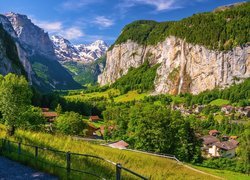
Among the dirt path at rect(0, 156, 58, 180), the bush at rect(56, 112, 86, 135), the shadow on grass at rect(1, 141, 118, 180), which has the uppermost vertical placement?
the shadow on grass at rect(1, 141, 118, 180)

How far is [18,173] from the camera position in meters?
14.2

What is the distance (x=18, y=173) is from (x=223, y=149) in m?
114

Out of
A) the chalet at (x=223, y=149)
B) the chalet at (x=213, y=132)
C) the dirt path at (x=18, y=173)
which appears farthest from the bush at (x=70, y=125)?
the dirt path at (x=18, y=173)

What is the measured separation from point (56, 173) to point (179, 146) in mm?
63188

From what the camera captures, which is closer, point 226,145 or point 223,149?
point 223,149

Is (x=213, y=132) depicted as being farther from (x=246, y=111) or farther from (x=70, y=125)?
(x=70, y=125)

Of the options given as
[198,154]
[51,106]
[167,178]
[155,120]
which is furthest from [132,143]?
[51,106]

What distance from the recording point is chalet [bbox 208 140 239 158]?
119 meters

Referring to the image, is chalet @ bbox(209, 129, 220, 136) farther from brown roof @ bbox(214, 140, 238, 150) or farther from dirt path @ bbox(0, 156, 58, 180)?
dirt path @ bbox(0, 156, 58, 180)

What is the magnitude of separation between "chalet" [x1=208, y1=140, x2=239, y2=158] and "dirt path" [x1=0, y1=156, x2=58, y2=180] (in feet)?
358

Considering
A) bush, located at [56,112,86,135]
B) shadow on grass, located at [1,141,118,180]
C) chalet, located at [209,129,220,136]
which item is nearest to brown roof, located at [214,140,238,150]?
chalet, located at [209,129,220,136]

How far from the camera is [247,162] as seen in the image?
81500mm

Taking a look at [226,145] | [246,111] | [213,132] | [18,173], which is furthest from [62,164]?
[246,111]

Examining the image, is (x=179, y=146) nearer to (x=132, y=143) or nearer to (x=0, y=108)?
(x=132, y=143)
